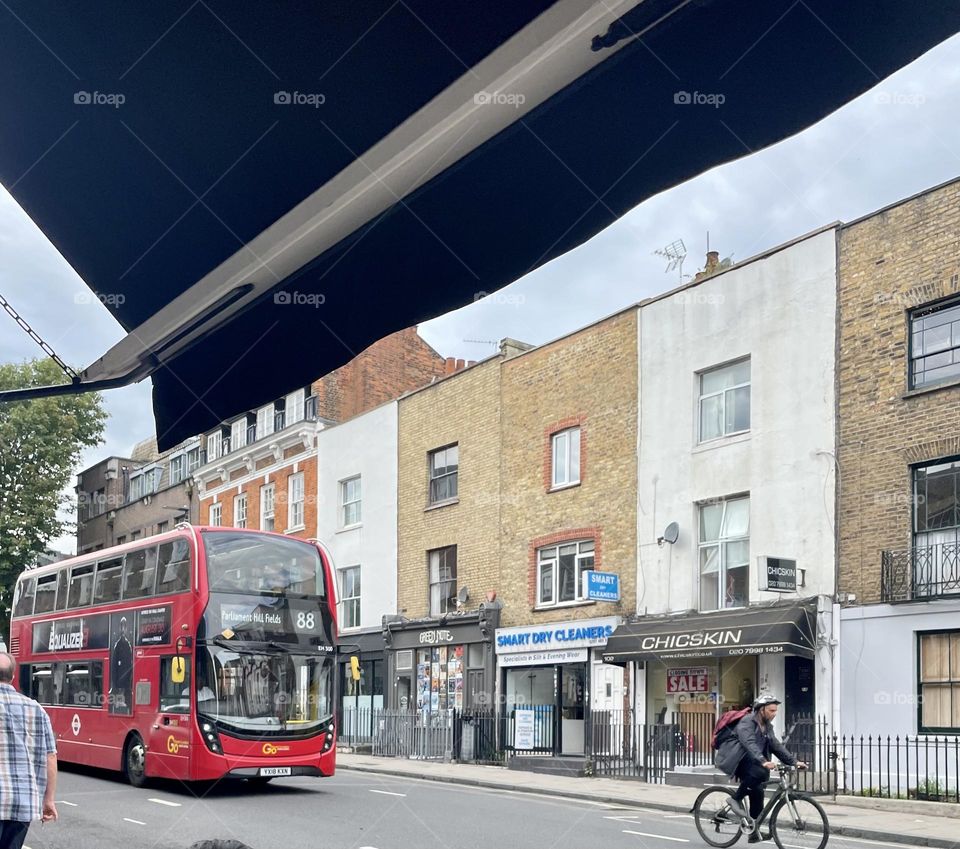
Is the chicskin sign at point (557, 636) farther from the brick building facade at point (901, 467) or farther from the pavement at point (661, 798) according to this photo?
the brick building facade at point (901, 467)

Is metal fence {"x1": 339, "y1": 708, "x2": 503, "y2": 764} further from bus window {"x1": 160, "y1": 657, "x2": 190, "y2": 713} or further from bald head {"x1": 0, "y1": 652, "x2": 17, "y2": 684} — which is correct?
bald head {"x1": 0, "y1": 652, "x2": 17, "y2": 684}

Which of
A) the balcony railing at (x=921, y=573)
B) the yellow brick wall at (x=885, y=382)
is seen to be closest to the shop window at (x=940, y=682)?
the balcony railing at (x=921, y=573)

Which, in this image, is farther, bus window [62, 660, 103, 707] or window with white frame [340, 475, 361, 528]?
window with white frame [340, 475, 361, 528]

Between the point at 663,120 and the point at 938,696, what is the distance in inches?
721

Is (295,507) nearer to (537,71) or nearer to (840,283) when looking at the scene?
(840,283)

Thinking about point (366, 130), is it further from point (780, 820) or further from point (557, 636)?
point (557, 636)

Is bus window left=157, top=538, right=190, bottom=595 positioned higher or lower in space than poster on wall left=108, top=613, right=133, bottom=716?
higher

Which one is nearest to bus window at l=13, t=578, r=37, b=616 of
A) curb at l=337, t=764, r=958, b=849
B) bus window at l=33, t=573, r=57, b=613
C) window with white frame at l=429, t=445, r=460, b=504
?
bus window at l=33, t=573, r=57, b=613

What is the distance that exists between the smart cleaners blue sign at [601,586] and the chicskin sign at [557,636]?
584mm

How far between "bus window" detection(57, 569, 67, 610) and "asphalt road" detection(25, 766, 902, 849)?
3100 mm

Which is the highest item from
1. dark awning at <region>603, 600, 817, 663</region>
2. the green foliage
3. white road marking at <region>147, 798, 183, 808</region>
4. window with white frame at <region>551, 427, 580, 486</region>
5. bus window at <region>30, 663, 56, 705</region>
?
window with white frame at <region>551, 427, 580, 486</region>

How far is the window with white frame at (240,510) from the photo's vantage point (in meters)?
35.8

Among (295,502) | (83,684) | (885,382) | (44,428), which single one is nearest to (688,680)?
(885,382)

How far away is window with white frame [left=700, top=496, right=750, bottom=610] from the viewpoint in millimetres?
21828
